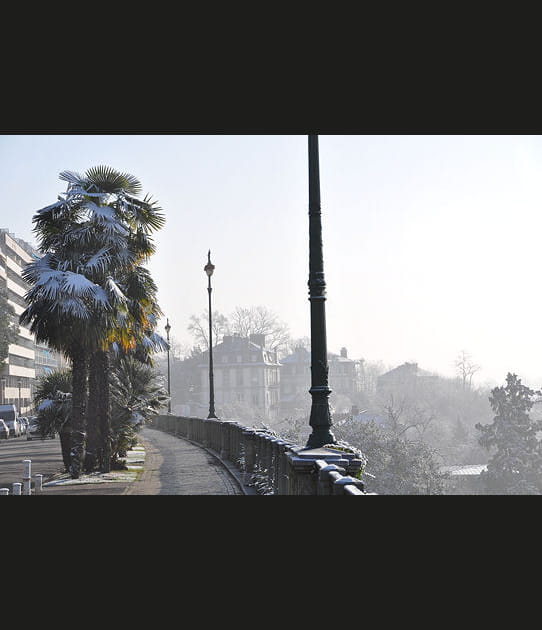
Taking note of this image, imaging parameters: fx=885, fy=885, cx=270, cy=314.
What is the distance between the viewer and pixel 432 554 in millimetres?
8141

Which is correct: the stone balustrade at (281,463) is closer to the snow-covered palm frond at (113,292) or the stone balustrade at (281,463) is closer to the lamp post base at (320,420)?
the lamp post base at (320,420)

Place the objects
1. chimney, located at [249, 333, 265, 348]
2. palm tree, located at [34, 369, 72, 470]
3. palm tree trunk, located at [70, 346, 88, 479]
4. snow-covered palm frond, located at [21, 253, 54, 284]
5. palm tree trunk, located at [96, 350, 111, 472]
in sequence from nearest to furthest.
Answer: snow-covered palm frond, located at [21, 253, 54, 284]
palm tree trunk, located at [70, 346, 88, 479]
palm tree trunk, located at [96, 350, 111, 472]
palm tree, located at [34, 369, 72, 470]
chimney, located at [249, 333, 265, 348]

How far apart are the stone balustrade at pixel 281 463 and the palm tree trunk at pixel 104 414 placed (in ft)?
10.3

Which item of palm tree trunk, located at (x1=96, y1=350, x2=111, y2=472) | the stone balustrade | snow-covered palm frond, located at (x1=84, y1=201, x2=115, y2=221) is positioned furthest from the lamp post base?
palm tree trunk, located at (x1=96, y1=350, x2=111, y2=472)

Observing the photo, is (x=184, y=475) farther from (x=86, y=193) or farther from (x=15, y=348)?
(x=15, y=348)

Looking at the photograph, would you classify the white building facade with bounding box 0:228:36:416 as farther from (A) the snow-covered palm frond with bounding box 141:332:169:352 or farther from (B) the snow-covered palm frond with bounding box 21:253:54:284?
(B) the snow-covered palm frond with bounding box 21:253:54:284

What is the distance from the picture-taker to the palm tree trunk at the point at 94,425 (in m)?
21.1

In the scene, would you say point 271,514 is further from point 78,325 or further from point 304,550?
point 78,325

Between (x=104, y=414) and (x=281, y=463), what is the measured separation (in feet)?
29.2

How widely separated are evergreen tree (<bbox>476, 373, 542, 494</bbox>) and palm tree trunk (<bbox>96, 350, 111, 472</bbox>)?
42.2 metres

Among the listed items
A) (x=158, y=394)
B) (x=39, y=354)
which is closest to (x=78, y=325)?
(x=158, y=394)

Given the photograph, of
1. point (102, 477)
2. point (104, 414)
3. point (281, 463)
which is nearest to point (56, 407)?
point (104, 414)

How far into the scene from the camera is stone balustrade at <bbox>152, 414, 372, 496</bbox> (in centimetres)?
898
